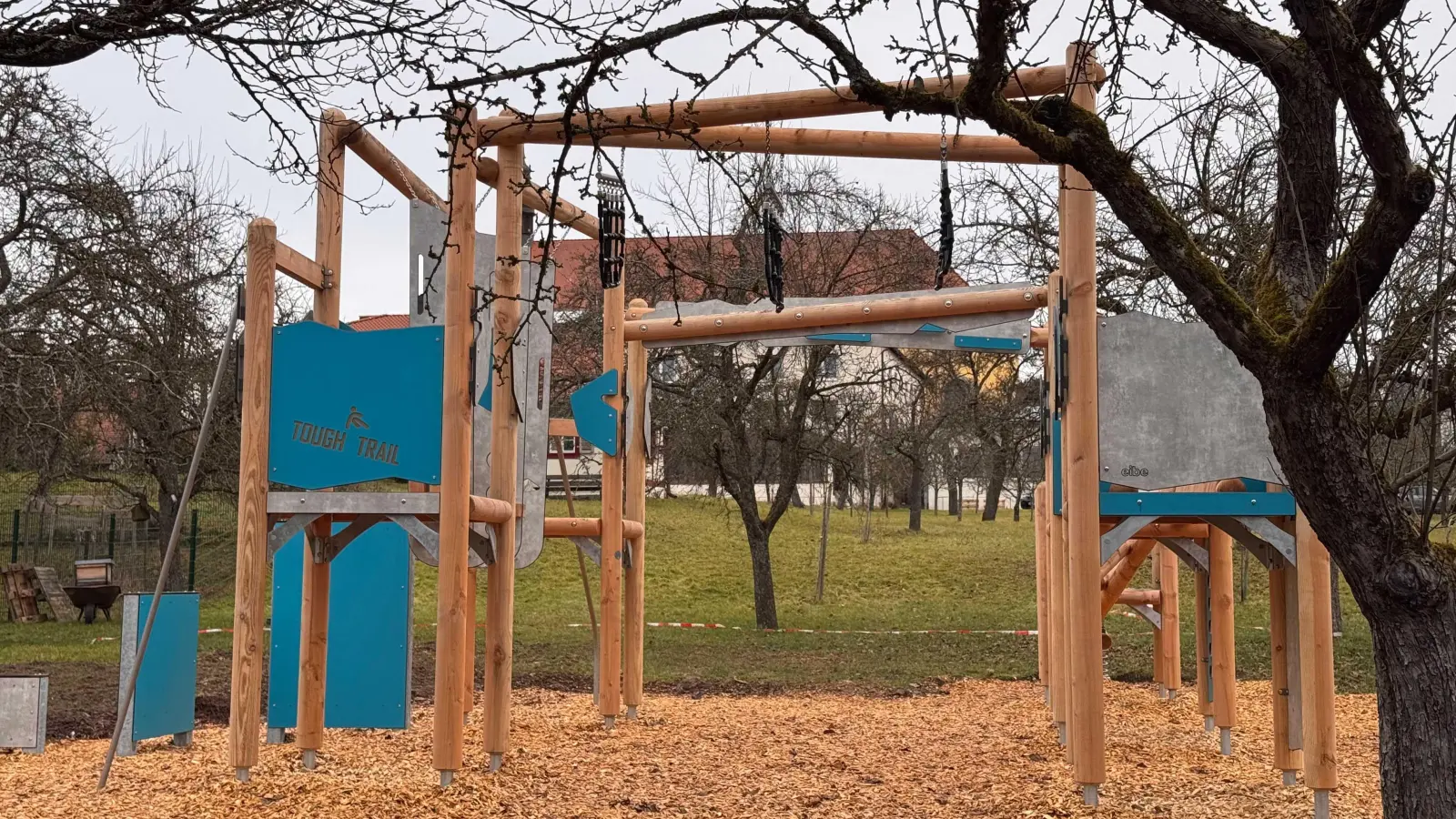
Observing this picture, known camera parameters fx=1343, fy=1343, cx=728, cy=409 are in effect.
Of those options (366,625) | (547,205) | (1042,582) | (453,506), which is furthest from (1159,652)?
(453,506)

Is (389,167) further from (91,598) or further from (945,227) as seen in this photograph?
(91,598)

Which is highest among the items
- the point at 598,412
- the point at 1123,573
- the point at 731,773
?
the point at 598,412

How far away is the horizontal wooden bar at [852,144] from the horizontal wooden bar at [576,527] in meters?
2.52

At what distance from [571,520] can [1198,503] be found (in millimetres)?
3898

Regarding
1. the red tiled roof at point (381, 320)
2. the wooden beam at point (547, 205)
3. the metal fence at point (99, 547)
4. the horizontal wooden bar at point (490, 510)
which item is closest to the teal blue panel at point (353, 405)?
the horizontal wooden bar at point (490, 510)

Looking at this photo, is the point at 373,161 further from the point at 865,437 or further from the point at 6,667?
the point at 865,437

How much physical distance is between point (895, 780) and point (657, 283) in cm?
1011

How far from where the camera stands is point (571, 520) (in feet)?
27.2

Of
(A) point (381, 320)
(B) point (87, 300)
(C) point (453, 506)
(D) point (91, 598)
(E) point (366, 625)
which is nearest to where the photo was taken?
(C) point (453, 506)

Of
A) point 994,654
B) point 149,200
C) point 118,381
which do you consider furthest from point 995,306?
point 149,200

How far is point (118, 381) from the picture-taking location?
46.0ft

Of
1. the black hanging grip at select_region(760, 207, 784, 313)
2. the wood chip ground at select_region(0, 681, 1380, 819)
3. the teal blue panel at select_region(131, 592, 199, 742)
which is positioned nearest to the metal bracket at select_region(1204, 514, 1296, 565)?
the wood chip ground at select_region(0, 681, 1380, 819)

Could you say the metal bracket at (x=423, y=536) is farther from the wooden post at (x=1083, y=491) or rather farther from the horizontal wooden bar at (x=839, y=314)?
the wooden post at (x=1083, y=491)

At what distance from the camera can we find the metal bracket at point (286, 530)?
600 cm
